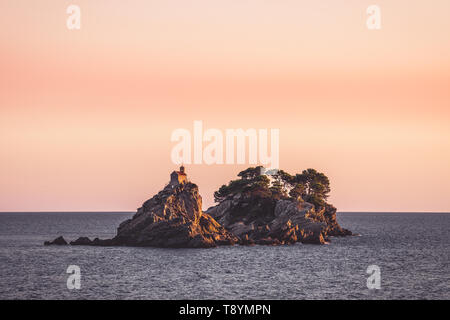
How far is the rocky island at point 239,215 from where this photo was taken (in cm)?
12512

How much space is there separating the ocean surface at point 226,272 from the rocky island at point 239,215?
5.46m

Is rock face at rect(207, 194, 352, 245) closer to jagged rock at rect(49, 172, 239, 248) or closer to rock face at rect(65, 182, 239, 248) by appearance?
jagged rock at rect(49, 172, 239, 248)

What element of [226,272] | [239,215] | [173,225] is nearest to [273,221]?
[239,215]

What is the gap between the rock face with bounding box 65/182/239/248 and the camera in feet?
408

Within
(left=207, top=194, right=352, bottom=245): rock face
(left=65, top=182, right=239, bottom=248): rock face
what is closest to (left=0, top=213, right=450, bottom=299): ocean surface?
(left=65, top=182, right=239, bottom=248): rock face

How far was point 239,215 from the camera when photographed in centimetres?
15475

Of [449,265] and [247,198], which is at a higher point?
[247,198]

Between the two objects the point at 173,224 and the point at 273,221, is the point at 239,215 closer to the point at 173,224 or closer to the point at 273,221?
the point at 273,221

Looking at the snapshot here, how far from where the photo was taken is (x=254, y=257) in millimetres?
109938

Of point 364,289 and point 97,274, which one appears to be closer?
point 364,289

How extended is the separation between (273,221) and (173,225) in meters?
30.5
